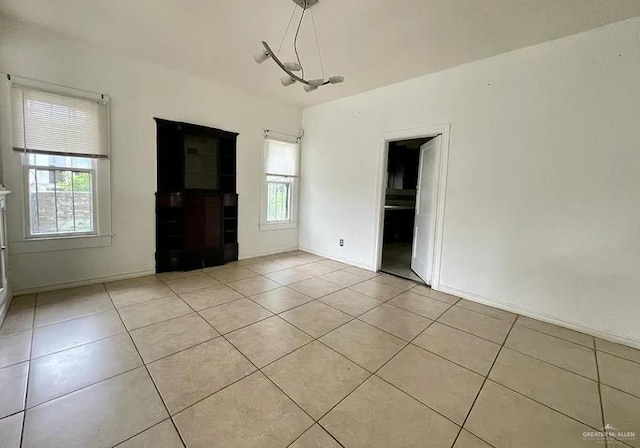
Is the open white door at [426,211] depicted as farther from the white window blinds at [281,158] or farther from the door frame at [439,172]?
the white window blinds at [281,158]

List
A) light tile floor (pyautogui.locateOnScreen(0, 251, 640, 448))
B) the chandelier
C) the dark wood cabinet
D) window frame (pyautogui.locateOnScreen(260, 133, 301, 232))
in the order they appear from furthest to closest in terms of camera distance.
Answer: window frame (pyautogui.locateOnScreen(260, 133, 301, 232)) → the dark wood cabinet → the chandelier → light tile floor (pyautogui.locateOnScreen(0, 251, 640, 448))

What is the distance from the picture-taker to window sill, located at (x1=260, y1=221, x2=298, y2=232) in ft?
16.5

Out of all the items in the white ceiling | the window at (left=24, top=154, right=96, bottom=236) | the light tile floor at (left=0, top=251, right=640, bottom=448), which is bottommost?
the light tile floor at (left=0, top=251, right=640, bottom=448)

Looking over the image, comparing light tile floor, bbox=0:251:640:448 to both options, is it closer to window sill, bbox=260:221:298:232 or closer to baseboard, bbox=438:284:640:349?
baseboard, bbox=438:284:640:349

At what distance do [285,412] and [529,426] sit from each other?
1.37 meters

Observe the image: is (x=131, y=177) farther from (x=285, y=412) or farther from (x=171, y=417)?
(x=285, y=412)

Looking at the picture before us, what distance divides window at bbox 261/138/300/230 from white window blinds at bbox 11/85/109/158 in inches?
93.0

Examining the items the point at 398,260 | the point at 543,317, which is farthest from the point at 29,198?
the point at 543,317

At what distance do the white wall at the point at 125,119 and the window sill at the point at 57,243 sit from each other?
0.06m

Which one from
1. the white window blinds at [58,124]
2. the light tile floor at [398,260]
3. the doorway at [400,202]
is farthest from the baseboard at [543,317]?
the white window blinds at [58,124]

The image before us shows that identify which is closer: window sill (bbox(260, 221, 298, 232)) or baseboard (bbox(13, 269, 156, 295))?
baseboard (bbox(13, 269, 156, 295))

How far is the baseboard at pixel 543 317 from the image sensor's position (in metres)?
2.45

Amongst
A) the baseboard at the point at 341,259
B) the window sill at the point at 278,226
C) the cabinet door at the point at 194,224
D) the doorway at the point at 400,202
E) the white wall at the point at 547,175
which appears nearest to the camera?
the white wall at the point at 547,175

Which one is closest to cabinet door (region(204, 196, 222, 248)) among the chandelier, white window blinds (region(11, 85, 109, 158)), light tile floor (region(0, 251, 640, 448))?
light tile floor (region(0, 251, 640, 448))
